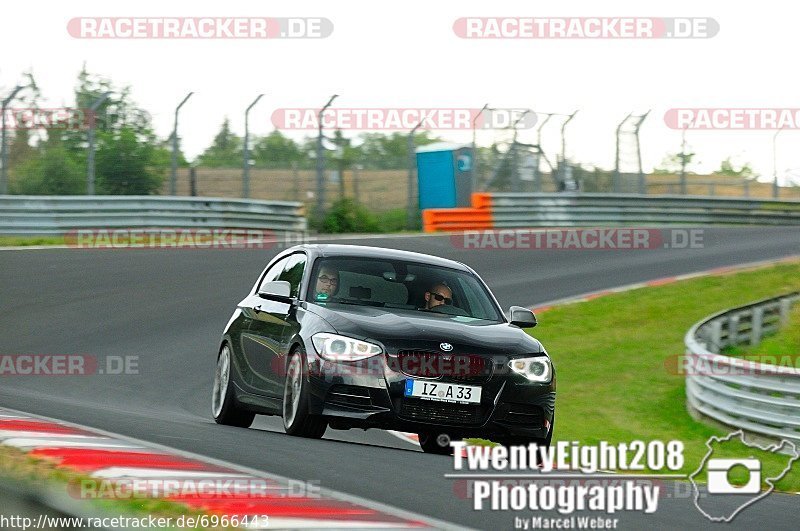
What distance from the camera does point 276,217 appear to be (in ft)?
86.0

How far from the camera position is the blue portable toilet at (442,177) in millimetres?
30812

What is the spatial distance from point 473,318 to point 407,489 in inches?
119

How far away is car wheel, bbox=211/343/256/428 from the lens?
9984 mm

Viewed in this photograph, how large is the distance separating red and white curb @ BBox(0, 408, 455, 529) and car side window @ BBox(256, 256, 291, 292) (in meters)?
2.92

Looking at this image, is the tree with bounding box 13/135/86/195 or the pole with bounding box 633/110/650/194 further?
the pole with bounding box 633/110/650/194

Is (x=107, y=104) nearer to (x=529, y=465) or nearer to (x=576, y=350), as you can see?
(x=576, y=350)

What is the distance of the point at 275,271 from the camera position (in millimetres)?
10336

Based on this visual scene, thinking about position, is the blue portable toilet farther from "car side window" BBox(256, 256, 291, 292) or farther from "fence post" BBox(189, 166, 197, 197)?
"car side window" BBox(256, 256, 291, 292)

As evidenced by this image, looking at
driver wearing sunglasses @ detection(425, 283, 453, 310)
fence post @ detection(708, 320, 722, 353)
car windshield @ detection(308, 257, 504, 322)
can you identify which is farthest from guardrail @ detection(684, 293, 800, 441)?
driver wearing sunglasses @ detection(425, 283, 453, 310)

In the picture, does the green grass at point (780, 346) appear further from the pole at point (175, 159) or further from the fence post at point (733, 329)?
the pole at point (175, 159)

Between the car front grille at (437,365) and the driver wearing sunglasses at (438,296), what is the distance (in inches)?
42.3

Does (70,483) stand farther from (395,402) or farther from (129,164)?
(129,164)

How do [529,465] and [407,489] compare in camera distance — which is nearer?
[407,489]

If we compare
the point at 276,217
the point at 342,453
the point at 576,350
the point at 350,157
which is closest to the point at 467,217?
the point at 350,157
